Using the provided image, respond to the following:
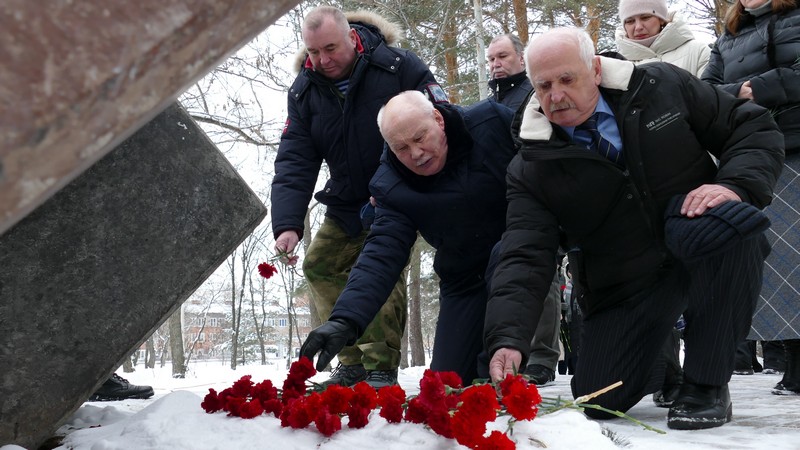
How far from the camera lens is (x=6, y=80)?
1.78 feet

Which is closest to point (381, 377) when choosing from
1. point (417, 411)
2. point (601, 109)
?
point (601, 109)

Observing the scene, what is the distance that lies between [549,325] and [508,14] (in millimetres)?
9896

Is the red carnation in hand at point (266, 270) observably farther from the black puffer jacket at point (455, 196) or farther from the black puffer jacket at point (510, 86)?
the black puffer jacket at point (510, 86)

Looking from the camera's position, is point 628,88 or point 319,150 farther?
point 319,150

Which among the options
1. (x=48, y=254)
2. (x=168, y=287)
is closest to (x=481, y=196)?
(x=168, y=287)

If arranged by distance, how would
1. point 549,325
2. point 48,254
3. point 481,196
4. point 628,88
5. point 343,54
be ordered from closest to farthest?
point 48,254
point 628,88
point 481,196
point 343,54
point 549,325

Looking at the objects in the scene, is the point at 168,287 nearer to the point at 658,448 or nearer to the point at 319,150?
the point at 658,448

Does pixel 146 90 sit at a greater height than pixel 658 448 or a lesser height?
greater

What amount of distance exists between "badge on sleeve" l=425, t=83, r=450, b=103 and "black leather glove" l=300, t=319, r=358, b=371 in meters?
1.32

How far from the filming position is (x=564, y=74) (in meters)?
2.72

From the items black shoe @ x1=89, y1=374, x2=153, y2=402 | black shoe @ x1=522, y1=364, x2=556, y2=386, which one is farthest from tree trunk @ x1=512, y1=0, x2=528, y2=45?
black shoe @ x1=89, y1=374, x2=153, y2=402

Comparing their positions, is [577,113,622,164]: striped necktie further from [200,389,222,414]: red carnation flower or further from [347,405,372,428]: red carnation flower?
[200,389,222,414]: red carnation flower

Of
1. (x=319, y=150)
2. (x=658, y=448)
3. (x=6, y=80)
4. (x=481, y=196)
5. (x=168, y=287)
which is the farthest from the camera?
(x=319, y=150)

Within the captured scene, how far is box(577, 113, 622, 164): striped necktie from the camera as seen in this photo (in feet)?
9.15
